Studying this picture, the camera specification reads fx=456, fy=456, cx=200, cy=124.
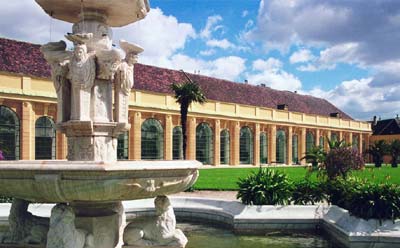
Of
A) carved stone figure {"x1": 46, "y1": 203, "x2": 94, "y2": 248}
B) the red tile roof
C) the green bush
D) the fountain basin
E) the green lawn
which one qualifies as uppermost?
the red tile roof

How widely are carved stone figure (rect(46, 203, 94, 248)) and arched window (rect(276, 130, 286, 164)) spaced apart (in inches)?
1939

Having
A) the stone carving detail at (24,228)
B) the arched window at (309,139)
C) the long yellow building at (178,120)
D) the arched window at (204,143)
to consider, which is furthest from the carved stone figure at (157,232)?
the arched window at (309,139)

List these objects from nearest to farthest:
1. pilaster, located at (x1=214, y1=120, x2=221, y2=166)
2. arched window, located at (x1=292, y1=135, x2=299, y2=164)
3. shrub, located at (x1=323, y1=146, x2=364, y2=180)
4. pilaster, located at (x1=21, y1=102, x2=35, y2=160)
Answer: shrub, located at (x1=323, y1=146, x2=364, y2=180)
pilaster, located at (x1=21, y1=102, x2=35, y2=160)
pilaster, located at (x1=214, y1=120, x2=221, y2=166)
arched window, located at (x1=292, y1=135, x2=299, y2=164)

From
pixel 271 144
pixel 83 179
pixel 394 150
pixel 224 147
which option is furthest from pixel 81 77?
pixel 394 150

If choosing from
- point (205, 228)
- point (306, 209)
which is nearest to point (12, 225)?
point (205, 228)

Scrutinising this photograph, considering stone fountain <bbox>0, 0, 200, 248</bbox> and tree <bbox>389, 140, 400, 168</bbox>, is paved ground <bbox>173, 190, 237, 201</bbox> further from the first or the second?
tree <bbox>389, 140, 400, 168</bbox>

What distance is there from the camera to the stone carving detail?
6.44 m

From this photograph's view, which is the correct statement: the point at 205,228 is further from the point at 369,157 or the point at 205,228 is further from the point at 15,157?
the point at 369,157

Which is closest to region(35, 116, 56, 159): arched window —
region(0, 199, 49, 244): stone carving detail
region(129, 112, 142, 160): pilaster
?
region(129, 112, 142, 160): pilaster

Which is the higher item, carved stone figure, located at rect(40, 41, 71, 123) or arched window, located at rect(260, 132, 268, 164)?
carved stone figure, located at rect(40, 41, 71, 123)

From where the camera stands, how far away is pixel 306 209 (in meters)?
10.6

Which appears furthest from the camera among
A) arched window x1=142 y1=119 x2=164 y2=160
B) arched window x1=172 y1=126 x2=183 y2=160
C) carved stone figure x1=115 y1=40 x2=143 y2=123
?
arched window x1=172 y1=126 x2=183 y2=160

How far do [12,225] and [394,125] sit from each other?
7607 centimetres

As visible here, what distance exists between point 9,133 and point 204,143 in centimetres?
1977
